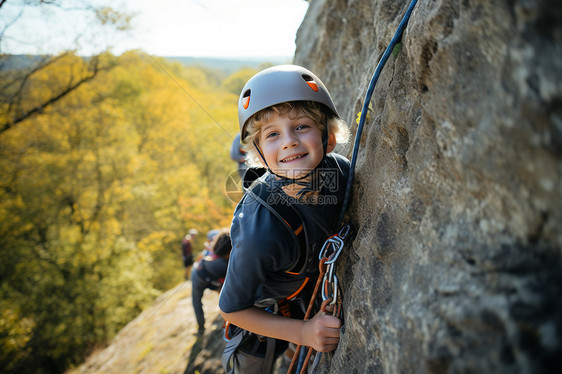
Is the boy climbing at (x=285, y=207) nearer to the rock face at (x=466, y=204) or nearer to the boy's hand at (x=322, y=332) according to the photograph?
the boy's hand at (x=322, y=332)

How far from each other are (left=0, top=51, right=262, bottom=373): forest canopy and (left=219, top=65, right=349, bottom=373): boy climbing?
1386 cm

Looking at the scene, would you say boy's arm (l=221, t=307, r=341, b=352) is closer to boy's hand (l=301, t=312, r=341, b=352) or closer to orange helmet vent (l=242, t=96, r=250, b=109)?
boy's hand (l=301, t=312, r=341, b=352)

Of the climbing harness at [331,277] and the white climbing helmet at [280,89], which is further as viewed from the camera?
the white climbing helmet at [280,89]

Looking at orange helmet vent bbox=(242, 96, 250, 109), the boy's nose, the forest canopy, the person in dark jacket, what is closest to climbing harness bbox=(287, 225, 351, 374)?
the boy's nose

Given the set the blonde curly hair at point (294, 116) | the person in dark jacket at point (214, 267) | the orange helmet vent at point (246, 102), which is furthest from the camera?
the person in dark jacket at point (214, 267)

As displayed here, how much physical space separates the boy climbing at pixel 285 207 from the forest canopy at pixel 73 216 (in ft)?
45.5

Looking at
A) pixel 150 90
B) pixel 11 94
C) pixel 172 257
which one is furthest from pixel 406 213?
pixel 150 90

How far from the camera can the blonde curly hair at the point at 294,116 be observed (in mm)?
2021

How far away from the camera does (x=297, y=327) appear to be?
1820 millimetres

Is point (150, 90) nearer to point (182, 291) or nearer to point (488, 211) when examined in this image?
point (182, 291)

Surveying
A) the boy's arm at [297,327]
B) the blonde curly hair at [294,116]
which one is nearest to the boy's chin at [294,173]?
the blonde curly hair at [294,116]

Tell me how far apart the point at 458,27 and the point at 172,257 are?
2174 cm

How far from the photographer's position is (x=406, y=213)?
1.46 m

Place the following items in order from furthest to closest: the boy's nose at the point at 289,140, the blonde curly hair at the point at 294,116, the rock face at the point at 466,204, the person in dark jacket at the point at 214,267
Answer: the person in dark jacket at the point at 214,267 < the blonde curly hair at the point at 294,116 < the boy's nose at the point at 289,140 < the rock face at the point at 466,204
